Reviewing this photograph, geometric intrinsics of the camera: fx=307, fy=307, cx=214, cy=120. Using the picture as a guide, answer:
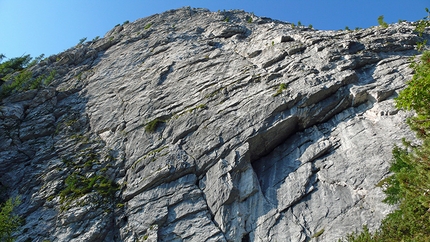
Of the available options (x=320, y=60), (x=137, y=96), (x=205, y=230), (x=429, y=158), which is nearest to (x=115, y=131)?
→ (x=137, y=96)

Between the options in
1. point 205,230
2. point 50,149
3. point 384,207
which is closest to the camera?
point 384,207

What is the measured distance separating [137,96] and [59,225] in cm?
1501

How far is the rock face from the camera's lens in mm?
19969

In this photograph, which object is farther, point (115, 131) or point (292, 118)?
point (115, 131)

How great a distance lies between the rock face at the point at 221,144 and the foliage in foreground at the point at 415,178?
235cm

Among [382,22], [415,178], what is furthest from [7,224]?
[382,22]

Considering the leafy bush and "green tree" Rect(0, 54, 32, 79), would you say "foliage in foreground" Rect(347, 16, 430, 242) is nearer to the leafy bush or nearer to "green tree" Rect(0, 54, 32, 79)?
the leafy bush

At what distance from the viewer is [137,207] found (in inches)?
840

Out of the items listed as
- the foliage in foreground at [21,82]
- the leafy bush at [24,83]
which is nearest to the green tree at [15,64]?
the foliage in foreground at [21,82]

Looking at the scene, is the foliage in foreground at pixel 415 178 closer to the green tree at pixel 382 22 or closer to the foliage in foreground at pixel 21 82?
the green tree at pixel 382 22

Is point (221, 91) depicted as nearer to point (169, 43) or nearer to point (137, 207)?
point (137, 207)

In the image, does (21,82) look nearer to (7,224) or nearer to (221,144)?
(7,224)

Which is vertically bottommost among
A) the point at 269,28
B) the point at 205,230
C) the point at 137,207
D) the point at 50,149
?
the point at 205,230

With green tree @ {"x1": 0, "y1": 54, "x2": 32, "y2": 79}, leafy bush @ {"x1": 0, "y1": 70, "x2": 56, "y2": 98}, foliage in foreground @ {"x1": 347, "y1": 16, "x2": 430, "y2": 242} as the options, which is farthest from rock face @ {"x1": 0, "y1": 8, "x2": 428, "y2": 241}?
green tree @ {"x1": 0, "y1": 54, "x2": 32, "y2": 79}
